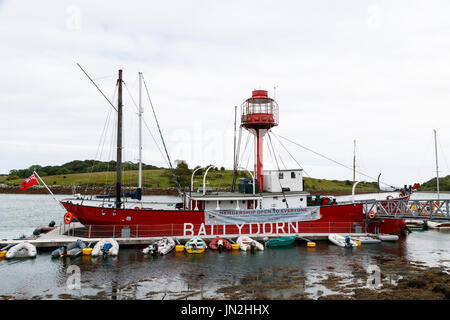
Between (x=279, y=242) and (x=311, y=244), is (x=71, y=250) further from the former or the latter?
(x=311, y=244)

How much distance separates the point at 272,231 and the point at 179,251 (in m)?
9.24

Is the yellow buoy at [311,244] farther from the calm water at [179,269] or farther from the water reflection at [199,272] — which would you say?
the water reflection at [199,272]

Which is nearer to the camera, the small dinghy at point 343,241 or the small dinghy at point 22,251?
the small dinghy at point 22,251

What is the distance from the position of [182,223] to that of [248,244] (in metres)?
6.23

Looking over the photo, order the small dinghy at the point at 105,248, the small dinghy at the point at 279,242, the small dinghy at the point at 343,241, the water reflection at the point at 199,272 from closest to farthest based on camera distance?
the water reflection at the point at 199,272, the small dinghy at the point at 105,248, the small dinghy at the point at 279,242, the small dinghy at the point at 343,241

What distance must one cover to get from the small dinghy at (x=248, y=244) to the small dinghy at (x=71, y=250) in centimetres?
1264

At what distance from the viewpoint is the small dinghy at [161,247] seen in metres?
23.7

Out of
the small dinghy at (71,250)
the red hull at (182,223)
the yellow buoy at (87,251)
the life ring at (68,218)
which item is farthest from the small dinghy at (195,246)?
the life ring at (68,218)

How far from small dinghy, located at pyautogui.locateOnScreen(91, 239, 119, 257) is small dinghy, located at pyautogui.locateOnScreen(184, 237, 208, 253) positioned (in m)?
5.43

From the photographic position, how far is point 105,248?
2341 centimetres

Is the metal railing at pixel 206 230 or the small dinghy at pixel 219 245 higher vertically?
the metal railing at pixel 206 230
